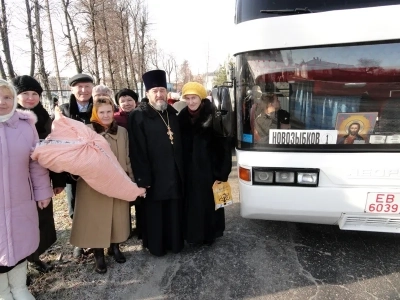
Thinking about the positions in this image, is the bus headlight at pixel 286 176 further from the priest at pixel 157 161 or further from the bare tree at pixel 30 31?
the bare tree at pixel 30 31

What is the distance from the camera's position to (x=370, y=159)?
8.04 feet

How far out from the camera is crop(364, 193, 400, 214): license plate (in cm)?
245

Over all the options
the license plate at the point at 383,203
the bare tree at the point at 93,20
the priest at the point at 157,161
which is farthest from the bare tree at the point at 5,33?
the license plate at the point at 383,203

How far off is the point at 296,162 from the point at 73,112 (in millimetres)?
2369

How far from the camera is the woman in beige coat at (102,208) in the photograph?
2.67m

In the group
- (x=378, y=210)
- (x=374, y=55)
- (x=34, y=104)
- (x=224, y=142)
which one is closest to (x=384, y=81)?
(x=374, y=55)

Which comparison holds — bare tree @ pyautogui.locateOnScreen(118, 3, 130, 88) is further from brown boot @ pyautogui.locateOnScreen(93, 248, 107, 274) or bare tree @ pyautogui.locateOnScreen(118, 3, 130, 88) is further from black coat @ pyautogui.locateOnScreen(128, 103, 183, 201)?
brown boot @ pyautogui.locateOnScreen(93, 248, 107, 274)

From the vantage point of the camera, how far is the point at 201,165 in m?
3.00

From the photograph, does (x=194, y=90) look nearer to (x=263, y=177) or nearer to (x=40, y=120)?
(x=263, y=177)

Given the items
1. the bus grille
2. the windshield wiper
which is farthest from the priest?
the bus grille

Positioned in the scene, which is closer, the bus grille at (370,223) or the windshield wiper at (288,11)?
the windshield wiper at (288,11)

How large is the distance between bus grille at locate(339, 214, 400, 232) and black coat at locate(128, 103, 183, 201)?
163 cm

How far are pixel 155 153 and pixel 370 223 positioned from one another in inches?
83.7

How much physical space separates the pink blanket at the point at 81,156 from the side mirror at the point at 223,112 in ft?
3.36
